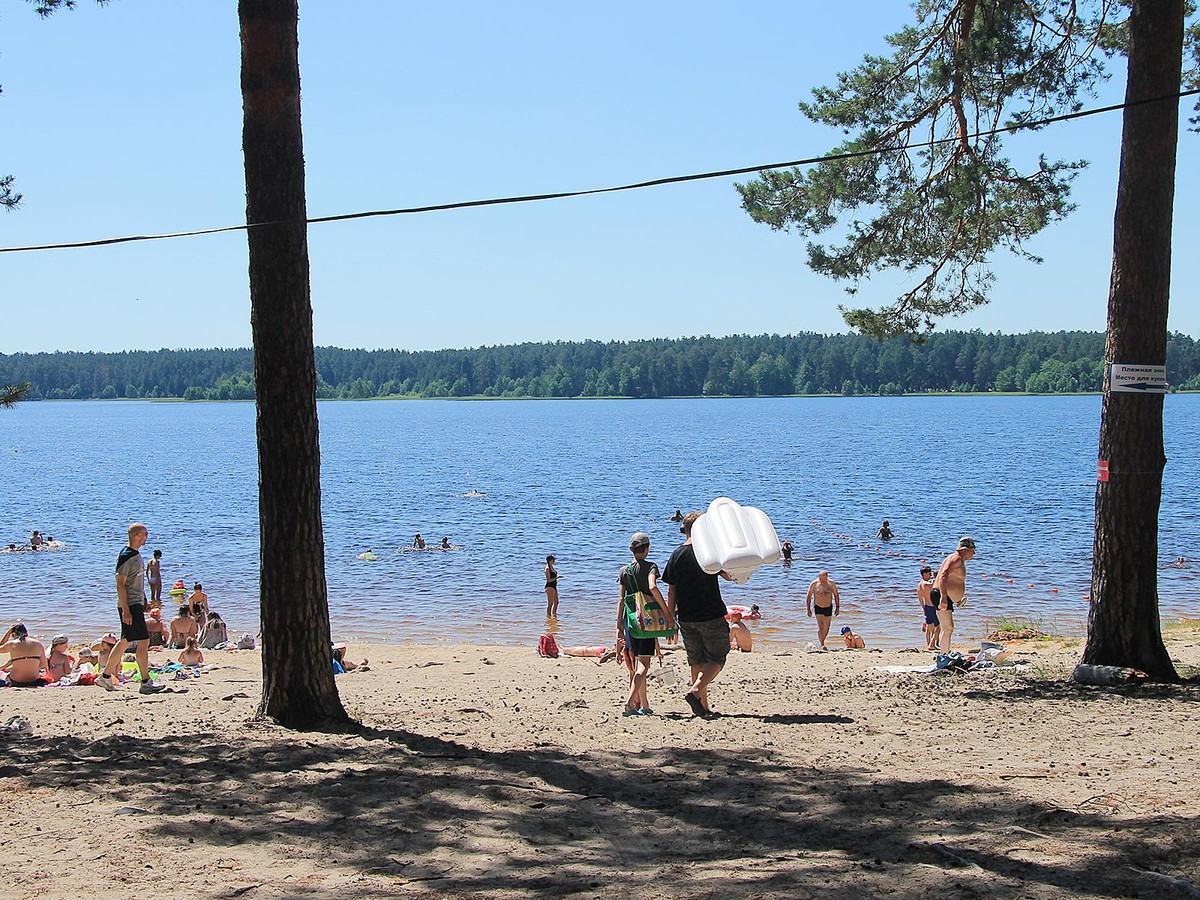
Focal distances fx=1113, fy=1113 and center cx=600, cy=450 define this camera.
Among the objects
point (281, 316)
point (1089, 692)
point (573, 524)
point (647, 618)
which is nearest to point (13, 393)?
point (281, 316)

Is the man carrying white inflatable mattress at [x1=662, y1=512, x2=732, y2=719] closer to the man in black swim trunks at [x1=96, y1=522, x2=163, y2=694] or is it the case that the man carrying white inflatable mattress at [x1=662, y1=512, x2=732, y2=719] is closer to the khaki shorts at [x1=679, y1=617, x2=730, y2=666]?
the khaki shorts at [x1=679, y1=617, x2=730, y2=666]

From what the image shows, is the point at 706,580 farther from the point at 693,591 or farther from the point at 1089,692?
the point at 1089,692

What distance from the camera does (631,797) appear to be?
6.40 meters

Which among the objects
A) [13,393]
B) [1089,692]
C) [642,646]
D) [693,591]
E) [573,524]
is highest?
[13,393]

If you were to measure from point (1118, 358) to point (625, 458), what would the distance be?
7730 cm

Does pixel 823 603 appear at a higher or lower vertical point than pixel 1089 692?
lower

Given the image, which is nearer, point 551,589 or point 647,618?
point 647,618

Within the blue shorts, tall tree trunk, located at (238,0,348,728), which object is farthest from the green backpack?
tall tree trunk, located at (238,0,348,728)

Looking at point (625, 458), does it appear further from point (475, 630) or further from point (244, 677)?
point (244, 677)

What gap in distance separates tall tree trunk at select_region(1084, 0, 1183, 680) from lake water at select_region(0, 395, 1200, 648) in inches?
389

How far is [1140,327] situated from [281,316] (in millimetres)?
6951

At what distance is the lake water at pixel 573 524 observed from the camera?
76.8 ft

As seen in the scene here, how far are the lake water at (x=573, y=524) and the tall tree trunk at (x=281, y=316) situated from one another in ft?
39.9

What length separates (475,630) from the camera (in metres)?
21.7
